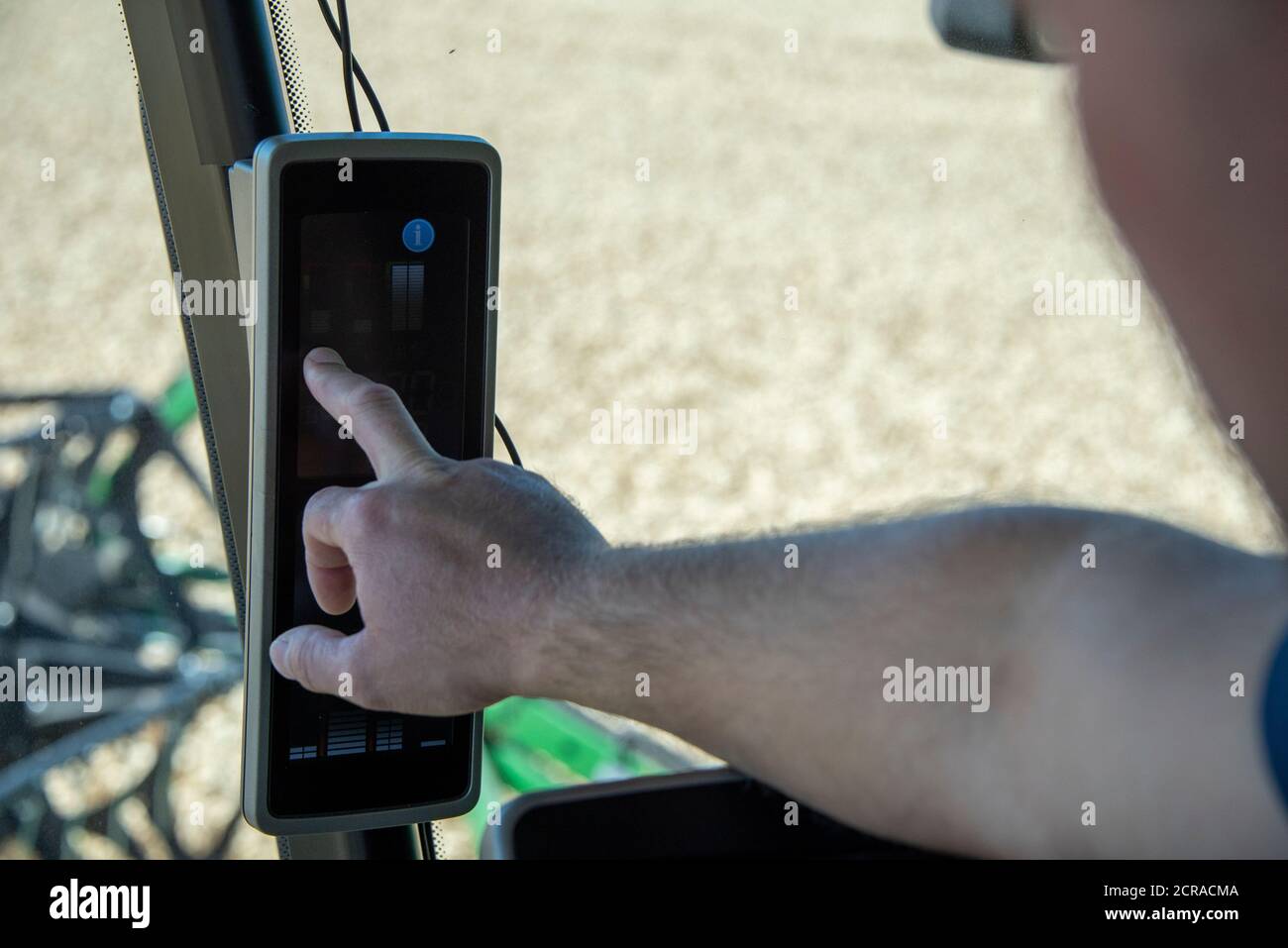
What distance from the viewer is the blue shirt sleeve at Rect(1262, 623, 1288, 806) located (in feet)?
1.19

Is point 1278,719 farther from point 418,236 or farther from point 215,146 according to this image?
point 215,146

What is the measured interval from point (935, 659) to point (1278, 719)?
0.45ft

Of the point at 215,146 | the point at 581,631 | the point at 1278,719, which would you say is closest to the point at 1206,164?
the point at 1278,719

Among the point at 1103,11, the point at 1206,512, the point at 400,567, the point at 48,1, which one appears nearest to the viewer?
the point at 1103,11

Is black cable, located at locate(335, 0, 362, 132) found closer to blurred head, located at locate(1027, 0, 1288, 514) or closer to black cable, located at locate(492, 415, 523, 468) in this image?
black cable, located at locate(492, 415, 523, 468)

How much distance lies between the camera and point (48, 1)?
0.77 metres

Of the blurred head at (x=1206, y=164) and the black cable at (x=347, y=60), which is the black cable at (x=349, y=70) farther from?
the blurred head at (x=1206, y=164)

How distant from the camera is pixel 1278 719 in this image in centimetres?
36

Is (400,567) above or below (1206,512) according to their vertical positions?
above

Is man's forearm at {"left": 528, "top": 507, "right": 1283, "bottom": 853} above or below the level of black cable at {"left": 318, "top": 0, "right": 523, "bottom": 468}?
below

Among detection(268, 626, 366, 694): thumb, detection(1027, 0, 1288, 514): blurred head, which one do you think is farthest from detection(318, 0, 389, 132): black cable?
detection(1027, 0, 1288, 514): blurred head

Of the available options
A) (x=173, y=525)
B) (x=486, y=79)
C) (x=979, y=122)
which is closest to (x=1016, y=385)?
(x=979, y=122)
